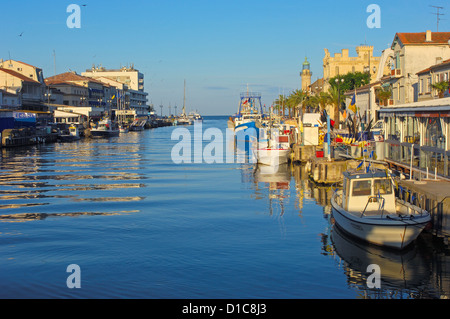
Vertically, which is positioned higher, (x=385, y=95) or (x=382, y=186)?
(x=385, y=95)

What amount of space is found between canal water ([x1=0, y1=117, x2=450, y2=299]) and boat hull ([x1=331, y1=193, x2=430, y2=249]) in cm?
49

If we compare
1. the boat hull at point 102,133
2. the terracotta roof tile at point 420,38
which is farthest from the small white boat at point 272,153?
the boat hull at point 102,133

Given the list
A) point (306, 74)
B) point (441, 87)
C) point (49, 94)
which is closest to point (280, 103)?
point (306, 74)

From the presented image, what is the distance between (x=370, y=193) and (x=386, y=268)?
16.9ft

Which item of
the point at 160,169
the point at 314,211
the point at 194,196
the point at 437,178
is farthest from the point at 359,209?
the point at 160,169

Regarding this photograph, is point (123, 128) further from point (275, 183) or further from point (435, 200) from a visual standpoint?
point (435, 200)

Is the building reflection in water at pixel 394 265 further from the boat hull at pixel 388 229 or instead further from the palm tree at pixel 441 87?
the palm tree at pixel 441 87

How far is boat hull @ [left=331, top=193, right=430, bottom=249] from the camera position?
2275cm

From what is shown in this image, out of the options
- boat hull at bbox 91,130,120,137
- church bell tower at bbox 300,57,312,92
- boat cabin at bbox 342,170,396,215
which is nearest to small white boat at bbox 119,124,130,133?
boat hull at bbox 91,130,120,137

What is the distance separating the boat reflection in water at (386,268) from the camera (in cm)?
1942

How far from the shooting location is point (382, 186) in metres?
26.0

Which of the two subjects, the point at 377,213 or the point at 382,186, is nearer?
the point at 377,213

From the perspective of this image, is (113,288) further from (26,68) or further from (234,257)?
(26,68)

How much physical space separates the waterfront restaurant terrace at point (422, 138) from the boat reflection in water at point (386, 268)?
21.3ft
